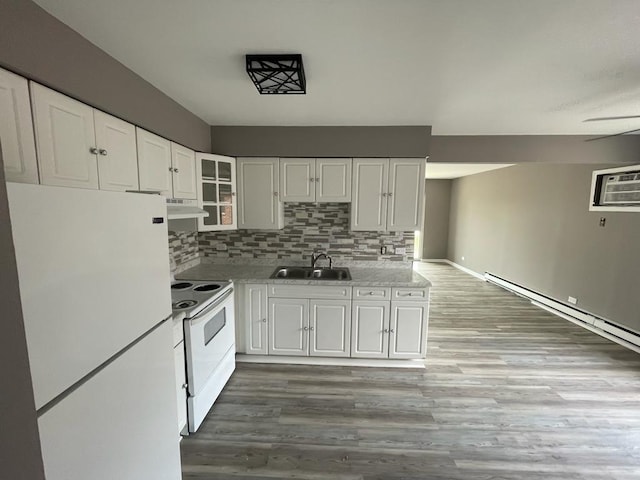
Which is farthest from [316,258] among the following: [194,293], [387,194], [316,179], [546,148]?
[546,148]

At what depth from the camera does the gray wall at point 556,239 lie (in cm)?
338

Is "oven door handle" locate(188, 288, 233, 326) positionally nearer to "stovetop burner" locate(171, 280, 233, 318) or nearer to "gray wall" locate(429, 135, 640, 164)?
"stovetop burner" locate(171, 280, 233, 318)

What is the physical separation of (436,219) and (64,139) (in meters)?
8.35

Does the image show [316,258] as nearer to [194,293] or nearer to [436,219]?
[194,293]

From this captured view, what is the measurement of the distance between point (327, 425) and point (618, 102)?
3423 mm

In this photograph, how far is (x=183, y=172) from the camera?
241cm

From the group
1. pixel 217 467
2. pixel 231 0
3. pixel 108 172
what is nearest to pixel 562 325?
pixel 217 467

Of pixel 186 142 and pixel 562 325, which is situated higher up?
pixel 186 142

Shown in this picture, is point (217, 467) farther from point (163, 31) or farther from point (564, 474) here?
point (163, 31)

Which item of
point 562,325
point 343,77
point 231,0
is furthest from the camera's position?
point 562,325

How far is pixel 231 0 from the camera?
1160 mm

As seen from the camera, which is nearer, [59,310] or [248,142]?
[59,310]

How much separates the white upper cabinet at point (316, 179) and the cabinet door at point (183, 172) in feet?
2.87

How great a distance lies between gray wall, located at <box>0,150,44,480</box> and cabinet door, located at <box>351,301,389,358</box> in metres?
2.35
